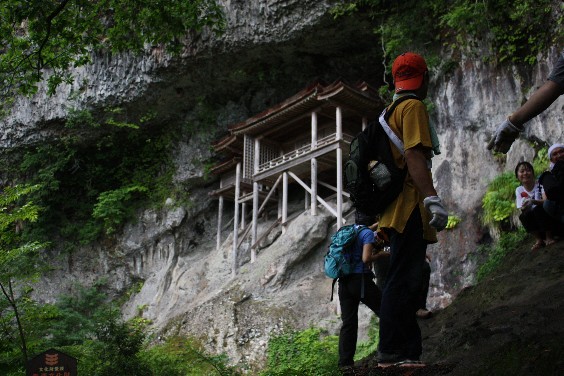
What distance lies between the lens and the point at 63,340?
41.3 ft

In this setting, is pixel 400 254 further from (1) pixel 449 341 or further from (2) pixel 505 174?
(2) pixel 505 174

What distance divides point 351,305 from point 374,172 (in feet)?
6.11

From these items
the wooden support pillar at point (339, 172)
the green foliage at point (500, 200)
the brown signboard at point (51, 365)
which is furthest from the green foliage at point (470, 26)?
the brown signboard at point (51, 365)

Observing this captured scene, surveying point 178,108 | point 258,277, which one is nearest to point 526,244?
point 258,277

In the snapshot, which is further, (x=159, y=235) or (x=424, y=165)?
(x=159, y=235)

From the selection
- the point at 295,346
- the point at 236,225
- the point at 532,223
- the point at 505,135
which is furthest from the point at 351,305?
the point at 236,225

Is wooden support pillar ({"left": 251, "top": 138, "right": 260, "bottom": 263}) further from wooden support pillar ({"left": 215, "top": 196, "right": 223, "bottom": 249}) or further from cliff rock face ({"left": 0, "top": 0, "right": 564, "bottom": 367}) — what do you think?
wooden support pillar ({"left": 215, "top": 196, "right": 223, "bottom": 249})

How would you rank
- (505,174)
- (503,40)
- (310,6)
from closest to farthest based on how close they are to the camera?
(505,174) < (503,40) < (310,6)

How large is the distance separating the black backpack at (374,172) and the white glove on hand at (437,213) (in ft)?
1.15

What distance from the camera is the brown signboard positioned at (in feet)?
18.7

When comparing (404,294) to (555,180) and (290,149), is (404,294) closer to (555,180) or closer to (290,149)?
(555,180)

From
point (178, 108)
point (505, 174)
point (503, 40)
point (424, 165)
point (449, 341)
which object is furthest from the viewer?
point (178, 108)

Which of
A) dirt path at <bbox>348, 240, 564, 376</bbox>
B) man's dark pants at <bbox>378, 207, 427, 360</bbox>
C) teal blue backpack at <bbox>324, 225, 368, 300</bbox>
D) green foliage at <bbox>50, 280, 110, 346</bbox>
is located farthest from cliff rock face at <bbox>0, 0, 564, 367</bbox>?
man's dark pants at <bbox>378, 207, 427, 360</bbox>

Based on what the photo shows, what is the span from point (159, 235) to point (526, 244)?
17.5 metres
